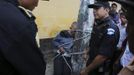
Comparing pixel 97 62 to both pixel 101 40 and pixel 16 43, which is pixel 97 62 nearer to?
pixel 101 40

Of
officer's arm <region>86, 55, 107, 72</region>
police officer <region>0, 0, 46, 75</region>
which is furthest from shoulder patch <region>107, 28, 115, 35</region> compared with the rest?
police officer <region>0, 0, 46, 75</region>

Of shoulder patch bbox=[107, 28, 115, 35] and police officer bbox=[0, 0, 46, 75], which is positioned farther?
shoulder patch bbox=[107, 28, 115, 35]

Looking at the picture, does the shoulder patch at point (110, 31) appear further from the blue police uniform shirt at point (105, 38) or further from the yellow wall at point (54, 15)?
the yellow wall at point (54, 15)

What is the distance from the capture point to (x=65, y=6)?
34.3 feet

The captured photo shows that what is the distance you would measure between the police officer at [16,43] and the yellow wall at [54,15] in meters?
6.60

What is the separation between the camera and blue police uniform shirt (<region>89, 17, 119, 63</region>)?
5.20m

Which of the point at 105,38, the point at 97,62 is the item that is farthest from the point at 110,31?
the point at 97,62

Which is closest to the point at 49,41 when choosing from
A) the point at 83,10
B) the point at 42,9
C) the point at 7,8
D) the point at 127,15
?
the point at 42,9

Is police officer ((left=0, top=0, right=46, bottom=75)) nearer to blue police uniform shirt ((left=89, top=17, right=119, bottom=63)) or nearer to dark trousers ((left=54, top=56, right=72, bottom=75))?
blue police uniform shirt ((left=89, top=17, right=119, bottom=63))

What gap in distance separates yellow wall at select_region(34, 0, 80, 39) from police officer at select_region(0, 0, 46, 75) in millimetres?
6599

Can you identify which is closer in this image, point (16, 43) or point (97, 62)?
point (16, 43)

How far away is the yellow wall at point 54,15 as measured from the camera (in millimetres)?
9734

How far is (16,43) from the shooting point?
9.14ft

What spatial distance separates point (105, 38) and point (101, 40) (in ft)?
0.22
